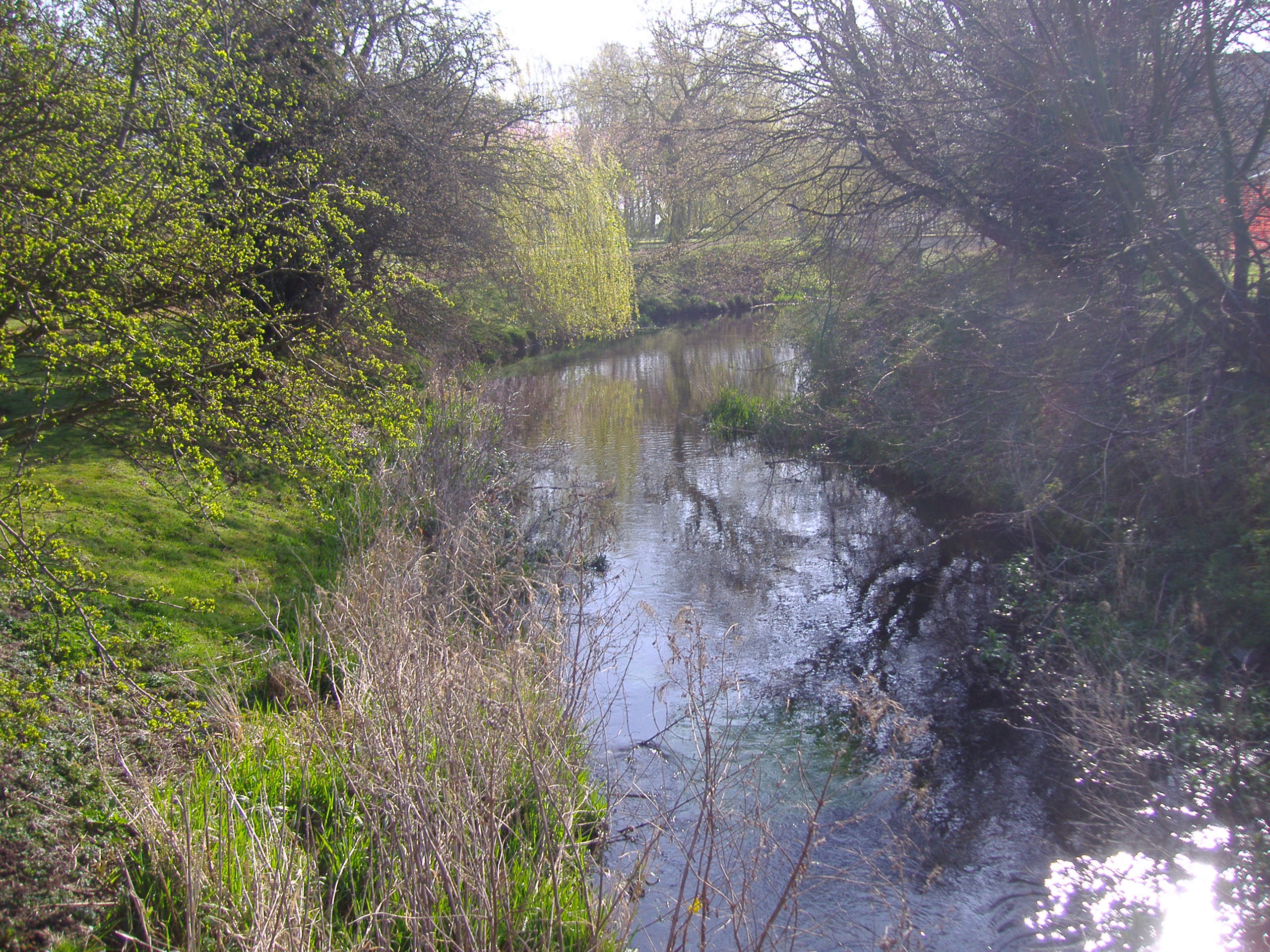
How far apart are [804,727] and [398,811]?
3.80 metres

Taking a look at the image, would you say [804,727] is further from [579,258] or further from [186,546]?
[579,258]

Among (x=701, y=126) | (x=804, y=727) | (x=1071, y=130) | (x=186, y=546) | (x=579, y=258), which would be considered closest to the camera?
(x=804, y=727)

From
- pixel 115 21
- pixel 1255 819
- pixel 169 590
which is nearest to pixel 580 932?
pixel 1255 819

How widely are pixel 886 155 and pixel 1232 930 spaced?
8.63 meters

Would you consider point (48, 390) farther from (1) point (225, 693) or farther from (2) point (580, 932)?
(2) point (580, 932)

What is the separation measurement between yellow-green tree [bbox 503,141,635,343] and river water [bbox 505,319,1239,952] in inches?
318

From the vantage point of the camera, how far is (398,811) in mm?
3273

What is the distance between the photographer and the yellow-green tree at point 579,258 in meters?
20.1

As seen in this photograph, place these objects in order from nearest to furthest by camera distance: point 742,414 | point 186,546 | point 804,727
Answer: point 804,727 < point 186,546 < point 742,414

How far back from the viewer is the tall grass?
10.4ft

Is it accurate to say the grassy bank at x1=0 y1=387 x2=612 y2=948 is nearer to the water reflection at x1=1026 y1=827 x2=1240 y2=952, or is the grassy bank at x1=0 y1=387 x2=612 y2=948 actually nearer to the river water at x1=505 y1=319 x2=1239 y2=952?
the river water at x1=505 y1=319 x2=1239 y2=952

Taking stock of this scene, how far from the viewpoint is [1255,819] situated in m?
4.82

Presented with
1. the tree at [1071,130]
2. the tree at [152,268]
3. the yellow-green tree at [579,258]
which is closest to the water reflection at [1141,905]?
the tree at [1071,130]

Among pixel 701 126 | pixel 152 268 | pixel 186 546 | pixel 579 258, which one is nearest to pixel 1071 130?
pixel 701 126
